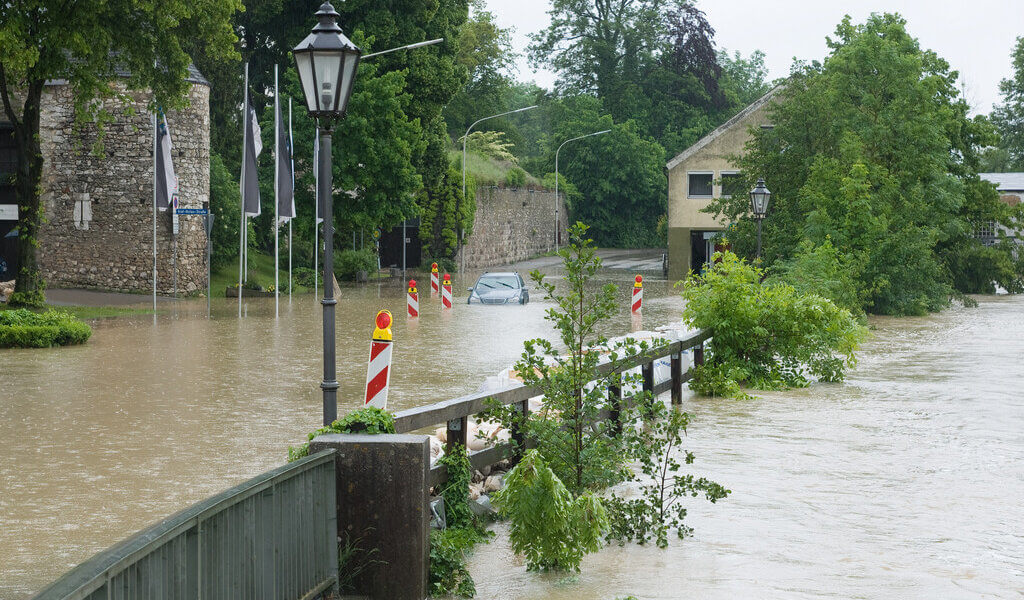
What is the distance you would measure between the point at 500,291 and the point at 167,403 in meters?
21.8

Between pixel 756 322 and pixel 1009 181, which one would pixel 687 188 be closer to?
pixel 1009 181

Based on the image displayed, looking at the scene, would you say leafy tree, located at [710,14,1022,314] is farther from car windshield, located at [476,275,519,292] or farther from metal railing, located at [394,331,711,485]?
metal railing, located at [394,331,711,485]

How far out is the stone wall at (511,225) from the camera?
212 feet

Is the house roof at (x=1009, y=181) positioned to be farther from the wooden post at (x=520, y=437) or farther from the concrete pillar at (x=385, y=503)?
the concrete pillar at (x=385, y=503)

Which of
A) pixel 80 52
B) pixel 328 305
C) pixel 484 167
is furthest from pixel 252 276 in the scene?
pixel 328 305

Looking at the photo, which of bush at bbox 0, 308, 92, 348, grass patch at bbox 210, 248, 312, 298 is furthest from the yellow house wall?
bush at bbox 0, 308, 92, 348

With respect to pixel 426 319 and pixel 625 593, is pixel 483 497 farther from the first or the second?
pixel 426 319

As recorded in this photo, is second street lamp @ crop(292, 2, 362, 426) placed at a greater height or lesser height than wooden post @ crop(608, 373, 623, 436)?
greater

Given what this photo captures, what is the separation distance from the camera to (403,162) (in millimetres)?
44156

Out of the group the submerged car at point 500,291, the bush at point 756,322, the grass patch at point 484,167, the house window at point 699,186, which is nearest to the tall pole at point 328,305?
the bush at point 756,322

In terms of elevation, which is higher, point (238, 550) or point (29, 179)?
point (29, 179)

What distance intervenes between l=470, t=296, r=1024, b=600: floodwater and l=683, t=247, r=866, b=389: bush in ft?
2.01

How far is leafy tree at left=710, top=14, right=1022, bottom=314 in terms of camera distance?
31250 millimetres

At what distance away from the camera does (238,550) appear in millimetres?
5215
